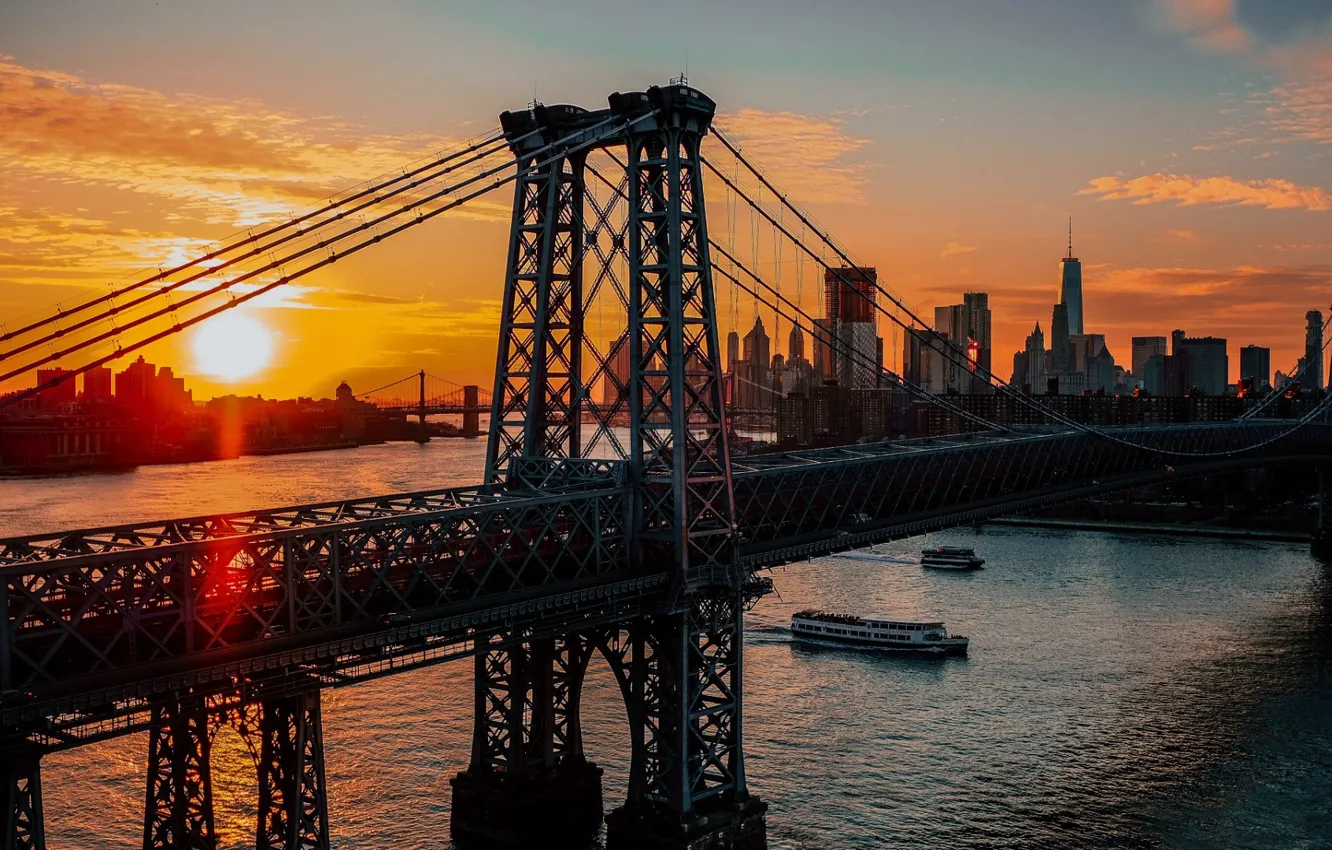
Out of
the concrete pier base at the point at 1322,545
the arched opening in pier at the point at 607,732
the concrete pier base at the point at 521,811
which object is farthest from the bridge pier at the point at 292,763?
the concrete pier base at the point at 1322,545

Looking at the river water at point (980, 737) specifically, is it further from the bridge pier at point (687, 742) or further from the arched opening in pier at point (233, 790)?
the bridge pier at point (687, 742)

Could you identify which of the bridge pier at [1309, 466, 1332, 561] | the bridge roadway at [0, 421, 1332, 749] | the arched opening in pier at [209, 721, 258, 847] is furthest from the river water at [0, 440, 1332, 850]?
the bridge pier at [1309, 466, 1332, 561]

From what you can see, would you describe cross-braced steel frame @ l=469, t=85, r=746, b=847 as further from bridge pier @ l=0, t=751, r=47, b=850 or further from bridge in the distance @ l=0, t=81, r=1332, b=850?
bridge pier @ l=0, t=751, r=47, b=850

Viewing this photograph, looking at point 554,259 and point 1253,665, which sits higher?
point 554,259

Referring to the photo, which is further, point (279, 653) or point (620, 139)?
point (620, 139)

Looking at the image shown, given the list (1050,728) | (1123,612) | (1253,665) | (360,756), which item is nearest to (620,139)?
(360,756)

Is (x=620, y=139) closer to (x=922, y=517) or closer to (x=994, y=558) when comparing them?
(x=922, y=517)
